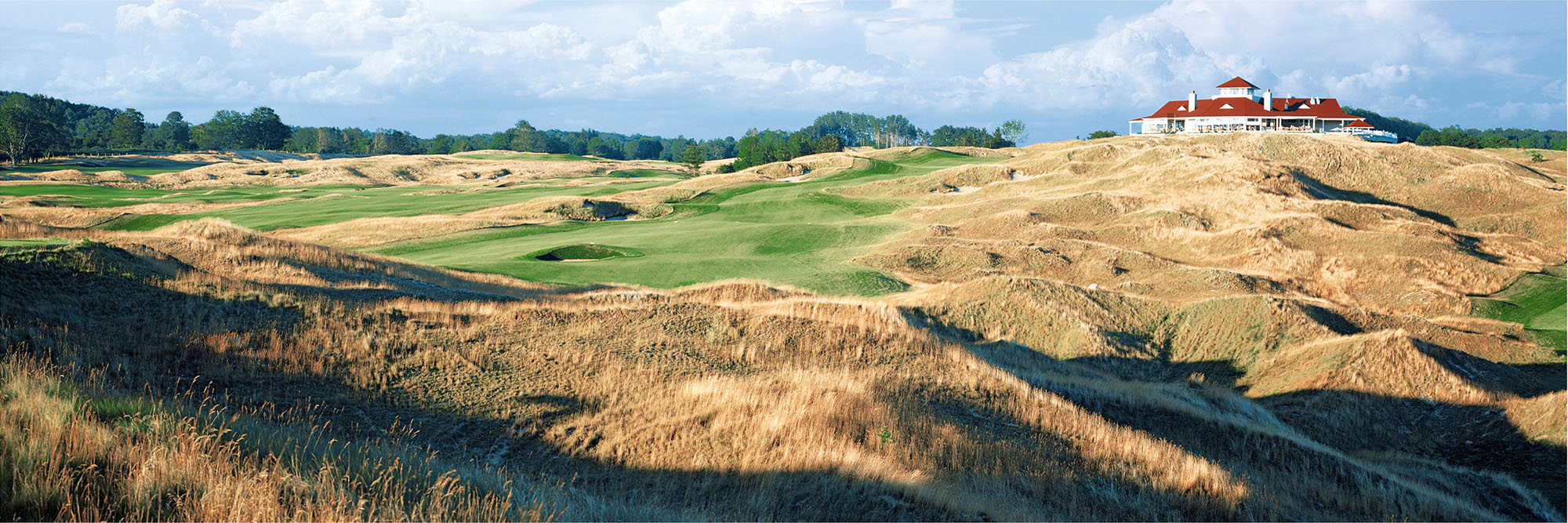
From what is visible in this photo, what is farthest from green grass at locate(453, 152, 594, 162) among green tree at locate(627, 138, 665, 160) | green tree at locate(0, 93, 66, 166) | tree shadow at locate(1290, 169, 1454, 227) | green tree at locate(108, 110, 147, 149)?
tree shadow at locate(1290, 169, 1454, 227)

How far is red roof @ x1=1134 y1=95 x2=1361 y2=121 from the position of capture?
3260 inches

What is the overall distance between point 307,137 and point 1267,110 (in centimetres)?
16796

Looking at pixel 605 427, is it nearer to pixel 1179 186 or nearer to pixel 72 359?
pixel 72 359

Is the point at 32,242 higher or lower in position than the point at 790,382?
higher

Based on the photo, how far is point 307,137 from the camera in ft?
522

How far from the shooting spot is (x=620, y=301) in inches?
529

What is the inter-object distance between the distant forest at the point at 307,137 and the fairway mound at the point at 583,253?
234ft

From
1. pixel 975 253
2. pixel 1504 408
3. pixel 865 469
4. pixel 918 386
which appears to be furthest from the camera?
pixel 975 253

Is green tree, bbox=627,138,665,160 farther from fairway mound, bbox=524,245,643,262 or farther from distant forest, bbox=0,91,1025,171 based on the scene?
fairway mound, bbox=524,245,643,262

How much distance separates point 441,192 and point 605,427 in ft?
176

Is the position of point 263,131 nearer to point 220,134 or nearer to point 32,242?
point 220,134

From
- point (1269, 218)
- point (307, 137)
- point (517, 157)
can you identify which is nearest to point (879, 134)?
point (517, 157)

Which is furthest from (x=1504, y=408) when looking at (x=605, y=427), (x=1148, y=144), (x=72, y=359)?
(x=1148, y=144)

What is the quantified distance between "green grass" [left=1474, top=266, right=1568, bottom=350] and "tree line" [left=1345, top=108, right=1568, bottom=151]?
4709 centimetres
